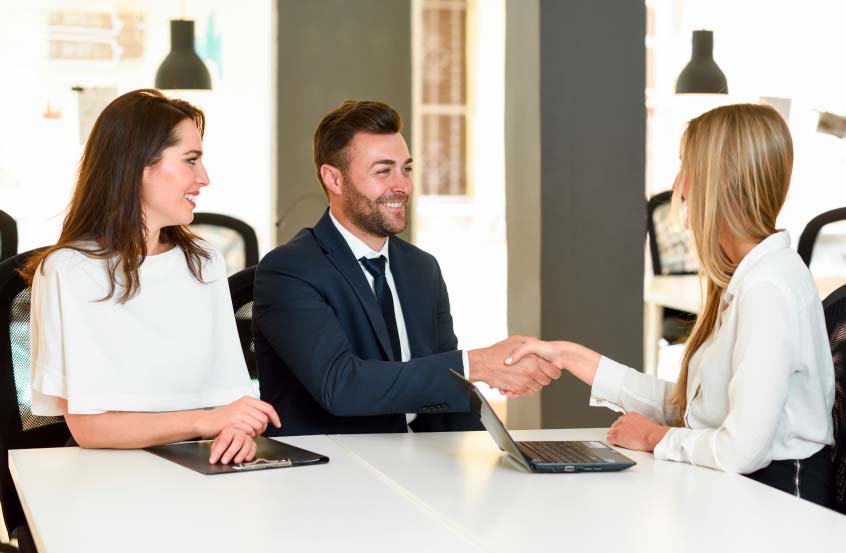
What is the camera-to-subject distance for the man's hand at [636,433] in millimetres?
2061

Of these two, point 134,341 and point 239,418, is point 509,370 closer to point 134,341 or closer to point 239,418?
point 239,418

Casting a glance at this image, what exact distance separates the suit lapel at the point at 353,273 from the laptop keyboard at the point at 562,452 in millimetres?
616

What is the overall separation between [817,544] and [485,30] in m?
7.59

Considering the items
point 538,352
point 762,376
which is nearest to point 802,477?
point 762,376

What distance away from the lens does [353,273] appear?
2.58 metres

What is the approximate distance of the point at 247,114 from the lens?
6445 millimetres

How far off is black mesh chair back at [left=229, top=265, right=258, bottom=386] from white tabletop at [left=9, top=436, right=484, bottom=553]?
2.29 feet

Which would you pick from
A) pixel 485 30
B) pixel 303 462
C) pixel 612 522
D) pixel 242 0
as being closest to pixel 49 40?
pixel 242 0

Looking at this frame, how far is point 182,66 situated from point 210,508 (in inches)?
156

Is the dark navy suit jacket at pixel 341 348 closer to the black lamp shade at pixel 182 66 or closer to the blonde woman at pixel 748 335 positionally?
the blonde woman at pixel 748 335

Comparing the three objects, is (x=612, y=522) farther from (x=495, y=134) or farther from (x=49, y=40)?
(x=495, y=134)

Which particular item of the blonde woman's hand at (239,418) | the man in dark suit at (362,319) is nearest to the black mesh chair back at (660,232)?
the man in dark suit at (362,319)

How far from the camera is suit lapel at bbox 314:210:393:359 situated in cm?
Result: 255

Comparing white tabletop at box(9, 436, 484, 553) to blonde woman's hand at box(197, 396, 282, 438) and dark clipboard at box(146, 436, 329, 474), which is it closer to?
dark clipboard at box(146, 436, 329, 474)
